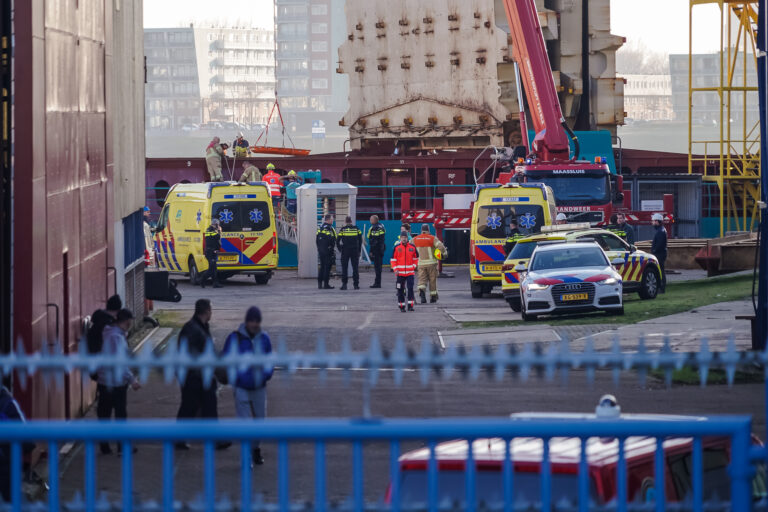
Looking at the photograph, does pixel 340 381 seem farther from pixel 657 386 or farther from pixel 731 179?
pixel 731 179

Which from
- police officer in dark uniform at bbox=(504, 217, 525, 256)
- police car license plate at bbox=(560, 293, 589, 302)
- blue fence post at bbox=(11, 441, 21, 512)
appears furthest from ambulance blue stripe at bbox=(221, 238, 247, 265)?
blue fence post at bbox=(11, 441, 21, 512)

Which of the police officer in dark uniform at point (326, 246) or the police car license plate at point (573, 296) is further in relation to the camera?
the police officer in dark uniform at point (326, 246)

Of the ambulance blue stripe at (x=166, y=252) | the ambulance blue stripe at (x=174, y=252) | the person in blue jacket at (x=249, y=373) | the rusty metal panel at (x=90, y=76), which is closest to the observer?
the person in blue jacket at (x=249, y=373)

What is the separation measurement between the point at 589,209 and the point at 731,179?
10.4 m

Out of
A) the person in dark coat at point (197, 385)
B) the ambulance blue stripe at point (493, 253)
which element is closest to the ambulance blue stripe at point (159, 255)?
the ambulance blue stripe at point (493, 253)

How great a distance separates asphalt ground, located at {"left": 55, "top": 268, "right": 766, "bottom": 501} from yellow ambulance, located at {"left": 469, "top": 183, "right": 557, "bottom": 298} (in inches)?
120

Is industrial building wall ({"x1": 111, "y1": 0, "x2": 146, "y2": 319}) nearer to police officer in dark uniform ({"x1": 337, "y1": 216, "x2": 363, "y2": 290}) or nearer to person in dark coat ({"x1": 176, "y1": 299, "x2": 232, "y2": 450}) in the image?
person in dark coat ({"x1": 176, "y1": 299, "x2": 232, "y2": 450})

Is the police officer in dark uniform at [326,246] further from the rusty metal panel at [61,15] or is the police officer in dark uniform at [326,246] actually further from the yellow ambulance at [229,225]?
the rusty metal panel at [61,15]

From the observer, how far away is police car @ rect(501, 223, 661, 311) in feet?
83.0

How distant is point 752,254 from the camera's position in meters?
30.1

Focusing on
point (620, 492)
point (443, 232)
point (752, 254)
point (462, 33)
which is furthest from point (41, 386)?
point (462, 33)

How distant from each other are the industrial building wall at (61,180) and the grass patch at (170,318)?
6479 millimetres

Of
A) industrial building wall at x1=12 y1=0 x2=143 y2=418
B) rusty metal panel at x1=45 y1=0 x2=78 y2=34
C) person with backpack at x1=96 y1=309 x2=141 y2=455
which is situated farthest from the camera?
rusty metal panel at x1=45 y1=0 x2=78 y2=34

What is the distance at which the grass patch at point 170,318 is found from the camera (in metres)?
23.7
